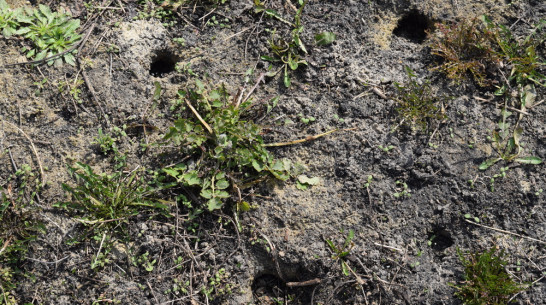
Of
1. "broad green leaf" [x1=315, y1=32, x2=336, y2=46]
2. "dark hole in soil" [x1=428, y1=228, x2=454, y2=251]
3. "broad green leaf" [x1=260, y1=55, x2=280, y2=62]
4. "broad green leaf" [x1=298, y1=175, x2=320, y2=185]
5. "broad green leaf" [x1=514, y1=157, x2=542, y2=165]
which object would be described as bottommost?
"dark hole in soil" [x1=428, y1=228, x2=454, y2=251]

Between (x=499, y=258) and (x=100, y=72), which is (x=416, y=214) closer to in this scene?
(x=499, y=258)

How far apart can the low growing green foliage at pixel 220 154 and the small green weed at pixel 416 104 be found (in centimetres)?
75

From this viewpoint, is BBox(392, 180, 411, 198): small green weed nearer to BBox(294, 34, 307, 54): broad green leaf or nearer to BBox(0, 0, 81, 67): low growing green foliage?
BBox(294, 34, 307, 54): broad green leaf

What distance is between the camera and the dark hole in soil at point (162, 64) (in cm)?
296

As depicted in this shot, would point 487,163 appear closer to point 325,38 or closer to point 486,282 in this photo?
point 486,282

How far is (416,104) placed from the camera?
282 centimetres

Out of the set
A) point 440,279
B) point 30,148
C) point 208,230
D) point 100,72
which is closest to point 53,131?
point 30,148

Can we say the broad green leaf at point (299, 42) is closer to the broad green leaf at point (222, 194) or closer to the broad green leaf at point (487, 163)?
the broad green leaf at point (222, 194)

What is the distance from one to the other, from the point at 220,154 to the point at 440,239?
53.2 inches

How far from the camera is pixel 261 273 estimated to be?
2715 mm

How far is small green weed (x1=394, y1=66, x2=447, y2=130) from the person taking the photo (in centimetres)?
280

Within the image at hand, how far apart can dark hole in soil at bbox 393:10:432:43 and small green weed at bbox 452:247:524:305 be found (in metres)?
1.36

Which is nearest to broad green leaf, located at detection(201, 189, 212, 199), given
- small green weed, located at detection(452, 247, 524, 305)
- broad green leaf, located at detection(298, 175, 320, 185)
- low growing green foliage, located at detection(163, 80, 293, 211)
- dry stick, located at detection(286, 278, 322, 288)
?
low growing green foliage, located at detection(163, 80, 293, 211)

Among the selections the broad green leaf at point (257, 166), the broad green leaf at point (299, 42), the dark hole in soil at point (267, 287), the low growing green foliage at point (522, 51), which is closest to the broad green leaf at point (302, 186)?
the broad green leaf at point (257, 166)
